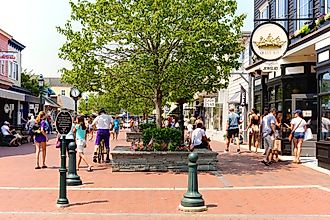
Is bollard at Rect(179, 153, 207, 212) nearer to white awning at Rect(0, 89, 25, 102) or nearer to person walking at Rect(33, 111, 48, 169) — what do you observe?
person walking at Rect(33, 111, 48, 169)

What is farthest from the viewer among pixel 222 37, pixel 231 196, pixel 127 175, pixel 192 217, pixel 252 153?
pixel 252 153

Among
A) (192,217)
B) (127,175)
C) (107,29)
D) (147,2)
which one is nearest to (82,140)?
(127,175)

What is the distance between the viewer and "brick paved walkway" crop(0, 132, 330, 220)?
905 centimetres

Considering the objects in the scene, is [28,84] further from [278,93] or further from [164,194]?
[164,194]

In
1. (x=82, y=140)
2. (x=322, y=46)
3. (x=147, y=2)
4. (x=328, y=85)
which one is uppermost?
(x=147, y=2)

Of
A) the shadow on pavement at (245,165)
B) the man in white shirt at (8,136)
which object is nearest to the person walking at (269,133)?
the shadow on pavement at (245,165)

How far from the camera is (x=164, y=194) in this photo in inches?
435

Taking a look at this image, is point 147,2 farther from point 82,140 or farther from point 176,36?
point 82,140

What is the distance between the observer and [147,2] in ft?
48.3

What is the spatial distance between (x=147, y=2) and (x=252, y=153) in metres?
9.34

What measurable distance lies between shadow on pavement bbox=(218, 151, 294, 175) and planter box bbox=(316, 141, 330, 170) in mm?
888

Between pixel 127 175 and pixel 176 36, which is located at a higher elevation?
pixel 176 36

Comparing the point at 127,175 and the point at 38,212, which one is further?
the point at 127,175

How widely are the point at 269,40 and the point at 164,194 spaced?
725 cm
